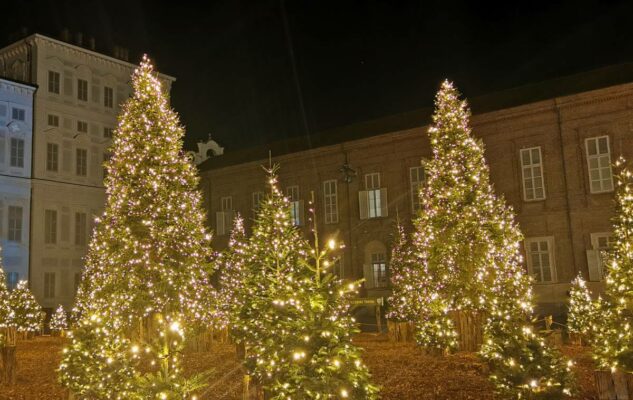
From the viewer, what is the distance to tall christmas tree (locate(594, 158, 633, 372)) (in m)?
9.08

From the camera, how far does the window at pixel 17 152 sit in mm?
32469

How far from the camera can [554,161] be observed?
25672mm

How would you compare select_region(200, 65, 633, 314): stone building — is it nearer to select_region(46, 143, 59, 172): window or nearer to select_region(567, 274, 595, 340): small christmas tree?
select_region(567, 274, 595, 340): small christmas tree

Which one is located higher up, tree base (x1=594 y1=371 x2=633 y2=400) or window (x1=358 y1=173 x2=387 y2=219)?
window (x1=358 y1=173 x2=387 y2=219)

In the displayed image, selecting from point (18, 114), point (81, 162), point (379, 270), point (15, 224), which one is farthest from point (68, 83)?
point (379, 270)

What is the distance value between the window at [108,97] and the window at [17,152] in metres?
6.10

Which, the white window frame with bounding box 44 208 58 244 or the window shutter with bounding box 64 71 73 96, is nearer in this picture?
the white window frame with bounding box 44 208 58 244

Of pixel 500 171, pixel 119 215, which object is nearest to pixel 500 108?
pixel 500 171

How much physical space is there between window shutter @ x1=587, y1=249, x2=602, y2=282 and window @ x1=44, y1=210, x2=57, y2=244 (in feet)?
93.4

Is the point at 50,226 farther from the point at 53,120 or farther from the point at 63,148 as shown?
the point at 53,120

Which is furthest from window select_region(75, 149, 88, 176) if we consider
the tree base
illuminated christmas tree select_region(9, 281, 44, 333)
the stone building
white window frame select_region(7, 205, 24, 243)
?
the tree base

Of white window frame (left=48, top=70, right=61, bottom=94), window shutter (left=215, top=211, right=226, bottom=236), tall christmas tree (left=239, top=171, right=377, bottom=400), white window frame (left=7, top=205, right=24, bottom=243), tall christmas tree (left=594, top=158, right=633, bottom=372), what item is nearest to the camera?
→ tall christmas tree (left=239, top=171, right=377, bottom=400)

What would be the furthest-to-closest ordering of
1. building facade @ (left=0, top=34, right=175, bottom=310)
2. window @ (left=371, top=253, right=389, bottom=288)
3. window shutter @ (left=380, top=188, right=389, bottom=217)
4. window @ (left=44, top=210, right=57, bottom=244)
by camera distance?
window @ (left=44, top=210, right=57, bottom=244), building facade @ (left=0, top=34, right=175, bottom=310), window shutter @ (left=380, top=188, right=389, bottom=217), window @ (left=371, top=253, right=389, bottom=288)

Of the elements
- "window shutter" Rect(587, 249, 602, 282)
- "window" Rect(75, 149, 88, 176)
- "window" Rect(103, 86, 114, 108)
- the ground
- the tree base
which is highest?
"window" Rect(103, 86, 114, 108)
